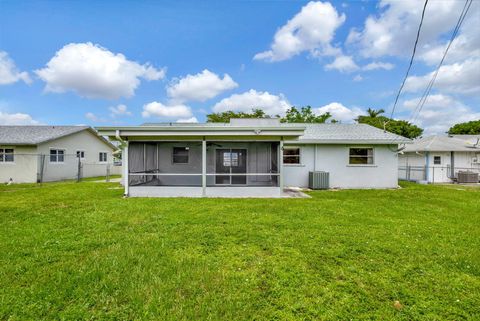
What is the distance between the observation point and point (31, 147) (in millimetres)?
16516

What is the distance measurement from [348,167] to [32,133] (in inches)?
872

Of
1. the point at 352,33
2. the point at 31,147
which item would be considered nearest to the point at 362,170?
the point at 352,33

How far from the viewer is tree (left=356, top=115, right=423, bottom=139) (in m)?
36.4

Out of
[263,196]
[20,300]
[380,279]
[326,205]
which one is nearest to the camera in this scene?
[20,300]

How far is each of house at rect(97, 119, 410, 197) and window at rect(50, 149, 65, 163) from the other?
10593mm

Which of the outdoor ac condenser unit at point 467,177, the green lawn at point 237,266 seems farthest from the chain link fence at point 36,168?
the outdoor ac condenser unit at point 467,177

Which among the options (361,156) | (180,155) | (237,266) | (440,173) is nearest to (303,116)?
(440,173)

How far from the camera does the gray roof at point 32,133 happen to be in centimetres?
1610

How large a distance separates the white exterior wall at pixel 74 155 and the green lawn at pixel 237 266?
1225 centimetres

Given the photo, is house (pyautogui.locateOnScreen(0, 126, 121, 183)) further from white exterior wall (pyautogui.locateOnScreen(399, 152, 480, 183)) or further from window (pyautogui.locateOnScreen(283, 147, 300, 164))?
white exterior wall (pyautogui.locateOnScreen(399, 152, 480, 183))

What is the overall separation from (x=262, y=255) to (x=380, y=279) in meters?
1.80

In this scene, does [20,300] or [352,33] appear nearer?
[20,300]

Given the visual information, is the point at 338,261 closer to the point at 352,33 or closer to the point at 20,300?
the point at 20,300

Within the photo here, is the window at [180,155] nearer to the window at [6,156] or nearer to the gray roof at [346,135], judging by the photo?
the gray roof at [346,135]
